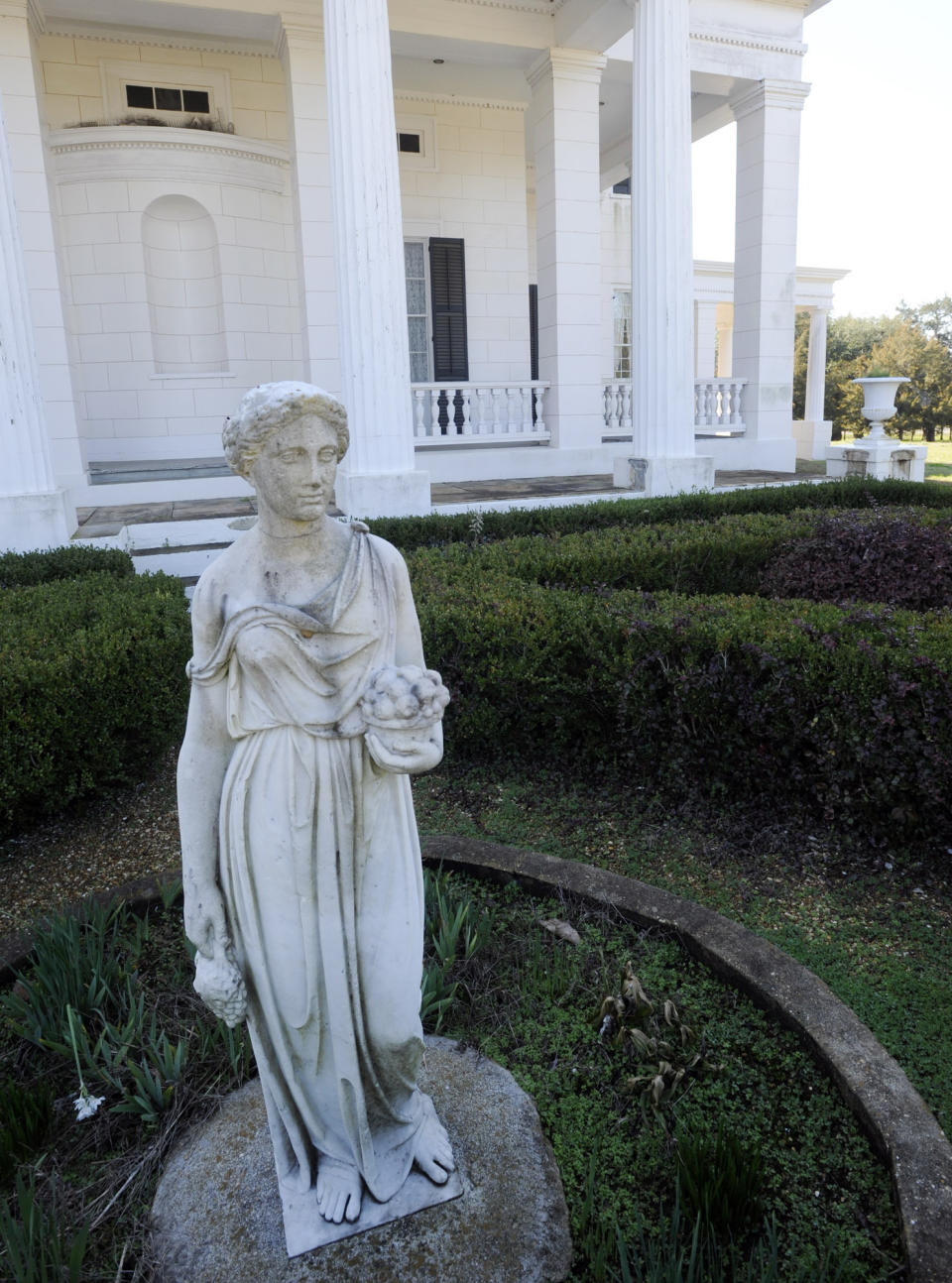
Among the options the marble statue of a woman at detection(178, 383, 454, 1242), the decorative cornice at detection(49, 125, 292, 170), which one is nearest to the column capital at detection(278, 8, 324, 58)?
the decorative cornice at detection(49, 125, 292, 170)

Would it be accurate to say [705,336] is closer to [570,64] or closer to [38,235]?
[570,64]

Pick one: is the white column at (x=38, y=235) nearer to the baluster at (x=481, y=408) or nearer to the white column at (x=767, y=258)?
the baluster at (x=481, y=408)

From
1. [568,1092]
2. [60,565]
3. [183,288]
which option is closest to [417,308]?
[183,288]

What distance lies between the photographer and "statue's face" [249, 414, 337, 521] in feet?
5.19

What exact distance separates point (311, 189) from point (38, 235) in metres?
3.09

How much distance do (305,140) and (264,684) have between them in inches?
414

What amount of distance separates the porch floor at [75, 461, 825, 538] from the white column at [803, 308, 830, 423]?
8402 mm

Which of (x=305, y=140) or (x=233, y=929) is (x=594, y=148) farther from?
(x=233, y=929)

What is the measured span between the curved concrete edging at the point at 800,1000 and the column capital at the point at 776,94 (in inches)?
500

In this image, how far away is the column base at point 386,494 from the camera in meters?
8.50

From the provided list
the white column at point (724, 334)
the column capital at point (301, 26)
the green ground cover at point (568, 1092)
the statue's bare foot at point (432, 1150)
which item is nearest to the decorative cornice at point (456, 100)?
the column capital at point (301, 26)

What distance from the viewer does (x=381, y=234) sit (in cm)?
818

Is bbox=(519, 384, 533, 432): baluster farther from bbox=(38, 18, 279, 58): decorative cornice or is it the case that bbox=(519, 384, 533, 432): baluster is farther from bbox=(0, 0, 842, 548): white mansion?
bbox=(38, 18, 279, 58): decorative cornice

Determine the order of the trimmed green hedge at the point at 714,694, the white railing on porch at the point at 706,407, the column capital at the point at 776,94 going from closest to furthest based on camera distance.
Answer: the trimmed green hedge at the point at 714,694, the column capital at the point at 776,94, the white railing on porch at the point at 706,407
